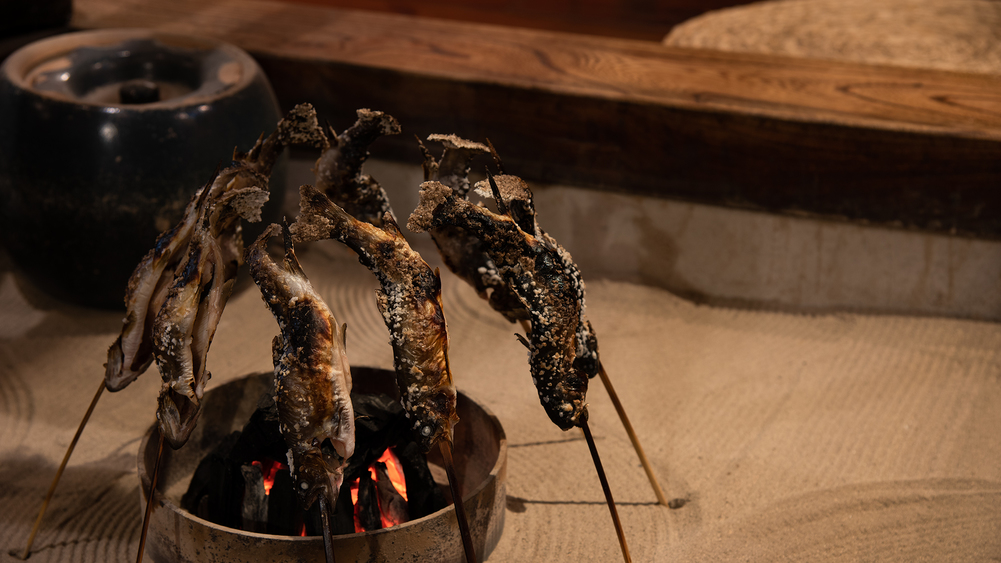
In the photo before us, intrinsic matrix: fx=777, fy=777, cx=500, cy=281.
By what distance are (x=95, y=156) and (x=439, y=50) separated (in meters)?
1.12

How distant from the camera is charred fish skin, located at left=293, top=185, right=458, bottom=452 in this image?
1.09 m

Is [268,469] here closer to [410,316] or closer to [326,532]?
[326,532]

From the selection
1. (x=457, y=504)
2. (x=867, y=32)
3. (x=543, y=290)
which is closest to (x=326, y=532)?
(x=457, y=504)

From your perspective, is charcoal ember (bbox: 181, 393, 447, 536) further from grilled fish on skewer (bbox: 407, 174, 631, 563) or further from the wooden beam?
the wooden beam

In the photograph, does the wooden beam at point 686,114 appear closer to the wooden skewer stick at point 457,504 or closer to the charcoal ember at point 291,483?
the charcoal ember at point 291,483

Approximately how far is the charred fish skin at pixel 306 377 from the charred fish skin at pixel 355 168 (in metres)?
0.28

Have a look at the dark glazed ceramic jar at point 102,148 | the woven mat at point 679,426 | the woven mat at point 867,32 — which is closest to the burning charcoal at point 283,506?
the woven mat at point 679,426

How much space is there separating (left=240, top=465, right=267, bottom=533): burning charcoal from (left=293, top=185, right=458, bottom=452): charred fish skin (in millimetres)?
421

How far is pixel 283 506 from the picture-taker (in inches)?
51.4

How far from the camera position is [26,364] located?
6.78 feet

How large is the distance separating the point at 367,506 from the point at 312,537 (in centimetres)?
21

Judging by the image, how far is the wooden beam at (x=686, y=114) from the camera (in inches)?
85.0

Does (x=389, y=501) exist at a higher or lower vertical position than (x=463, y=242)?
lower

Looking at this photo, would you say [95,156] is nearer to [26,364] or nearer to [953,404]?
[26,364]
